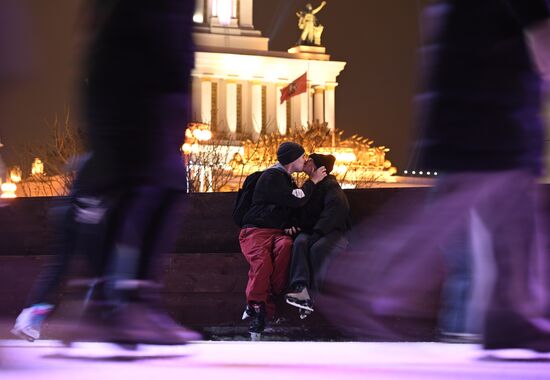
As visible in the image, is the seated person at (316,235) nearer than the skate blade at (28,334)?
No

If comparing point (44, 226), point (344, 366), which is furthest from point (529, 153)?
point (44, 226)

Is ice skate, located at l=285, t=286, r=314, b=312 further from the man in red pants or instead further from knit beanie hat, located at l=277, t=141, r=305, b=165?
knit beanie hat, located at l=277, t=141, r=305, b=165

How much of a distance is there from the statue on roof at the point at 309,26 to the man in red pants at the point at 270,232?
183 ft

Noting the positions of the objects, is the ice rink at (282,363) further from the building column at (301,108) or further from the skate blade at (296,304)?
the building column at (301,108)

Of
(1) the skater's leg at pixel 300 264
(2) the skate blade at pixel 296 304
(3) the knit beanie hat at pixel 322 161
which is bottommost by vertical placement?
(2) the skate blade at pixel 296 304

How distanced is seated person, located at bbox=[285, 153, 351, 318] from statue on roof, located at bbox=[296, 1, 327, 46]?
183 feet

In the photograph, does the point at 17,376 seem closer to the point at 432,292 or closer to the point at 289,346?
the point at 289,346

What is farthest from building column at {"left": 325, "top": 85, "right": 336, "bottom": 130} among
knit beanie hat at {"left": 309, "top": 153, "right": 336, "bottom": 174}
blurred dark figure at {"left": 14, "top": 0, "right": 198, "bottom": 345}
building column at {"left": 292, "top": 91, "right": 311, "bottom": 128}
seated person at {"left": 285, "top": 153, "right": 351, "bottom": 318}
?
blurred dark figure at {"left": 14, "top": 0, "right": 198, "bottom": 345}

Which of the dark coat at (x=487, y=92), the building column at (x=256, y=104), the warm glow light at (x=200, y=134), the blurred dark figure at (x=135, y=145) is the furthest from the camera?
the building column at (x=256, y=104)

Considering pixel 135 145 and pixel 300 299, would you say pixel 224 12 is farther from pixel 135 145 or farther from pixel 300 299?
pixel 135 145

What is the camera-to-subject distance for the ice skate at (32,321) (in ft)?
10.8

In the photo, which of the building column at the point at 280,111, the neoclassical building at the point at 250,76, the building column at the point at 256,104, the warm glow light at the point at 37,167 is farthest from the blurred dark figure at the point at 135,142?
the building column at the point at 280,111

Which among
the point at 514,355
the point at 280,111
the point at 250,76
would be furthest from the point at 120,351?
the point at 280,111

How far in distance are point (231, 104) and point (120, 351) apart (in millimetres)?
58542
